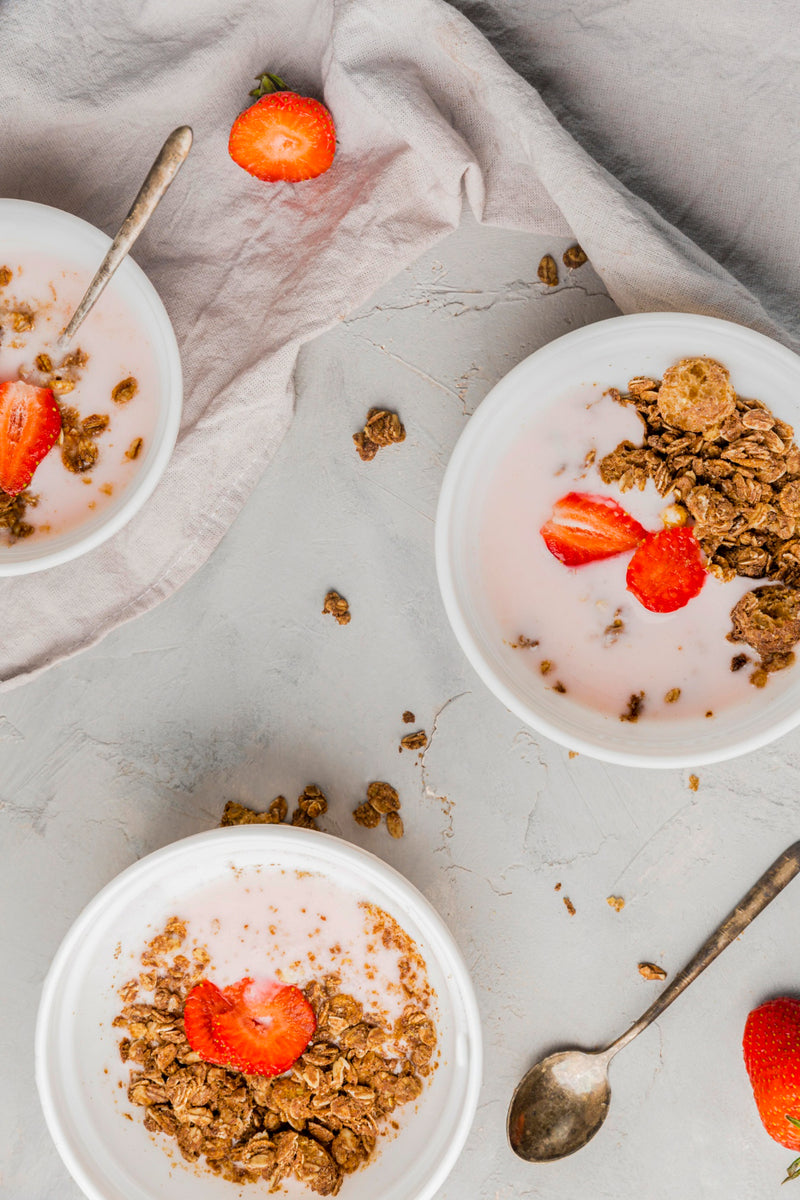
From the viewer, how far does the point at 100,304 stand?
1.13 m

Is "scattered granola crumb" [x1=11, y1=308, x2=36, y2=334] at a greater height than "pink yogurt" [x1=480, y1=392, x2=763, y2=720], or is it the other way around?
"pink yogurt" [x1=480, y1=392, x2=763, y2=720]

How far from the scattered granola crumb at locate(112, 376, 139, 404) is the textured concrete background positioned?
9.0 inches

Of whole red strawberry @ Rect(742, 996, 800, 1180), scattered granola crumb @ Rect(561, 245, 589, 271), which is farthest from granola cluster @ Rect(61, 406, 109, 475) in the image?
whole red strawberry @ Rect(742, 996, 800, 1180)

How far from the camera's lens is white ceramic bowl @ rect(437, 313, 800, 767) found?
1.09 m

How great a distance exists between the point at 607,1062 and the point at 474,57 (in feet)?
4.56

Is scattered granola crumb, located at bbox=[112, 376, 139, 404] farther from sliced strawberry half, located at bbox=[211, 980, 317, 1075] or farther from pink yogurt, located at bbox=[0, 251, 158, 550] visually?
sliced strawberry half, located at bbox=[211, 980, 317, 1075]

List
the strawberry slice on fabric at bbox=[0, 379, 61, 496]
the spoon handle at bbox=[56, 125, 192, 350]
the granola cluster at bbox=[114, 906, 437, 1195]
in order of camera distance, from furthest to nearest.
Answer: the granola cluster at bbox=[114, 906, 437, 1195] < the strawberry slice on fabric at bbox=[0, 379, 61, 496] < the spoon handle at bbox=[56, 125, 192, 350]

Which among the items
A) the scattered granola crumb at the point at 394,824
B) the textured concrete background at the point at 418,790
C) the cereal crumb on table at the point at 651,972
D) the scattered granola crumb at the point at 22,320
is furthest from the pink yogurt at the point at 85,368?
the cereal crumb on table at the point at 651,972

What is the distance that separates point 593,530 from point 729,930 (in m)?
0.63

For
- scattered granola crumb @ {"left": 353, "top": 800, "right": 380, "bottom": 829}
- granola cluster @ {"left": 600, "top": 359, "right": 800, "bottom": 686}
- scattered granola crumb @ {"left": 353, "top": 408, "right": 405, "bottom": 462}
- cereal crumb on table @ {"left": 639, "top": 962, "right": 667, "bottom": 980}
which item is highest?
granola cluster @ {"left": 600, "top": 359, "right": 800, "bottom": 686}

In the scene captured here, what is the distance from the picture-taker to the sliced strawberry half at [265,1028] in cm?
121

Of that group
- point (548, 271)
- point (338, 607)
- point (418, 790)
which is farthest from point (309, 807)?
point (548, 271)

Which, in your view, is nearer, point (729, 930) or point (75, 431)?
point (75, 431)

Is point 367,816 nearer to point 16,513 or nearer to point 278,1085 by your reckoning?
point 278,1085
